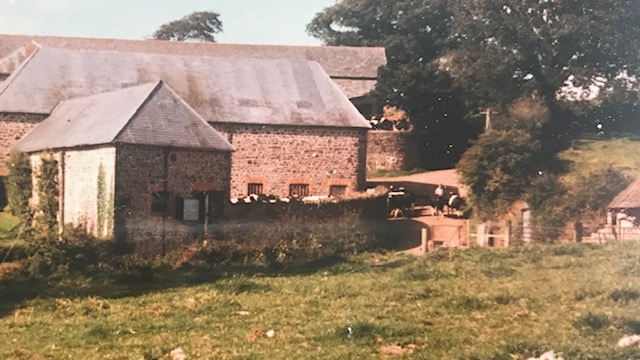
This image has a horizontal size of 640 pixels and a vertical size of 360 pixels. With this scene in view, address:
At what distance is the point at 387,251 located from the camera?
13.6 metres

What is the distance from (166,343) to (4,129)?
9100 millimetres

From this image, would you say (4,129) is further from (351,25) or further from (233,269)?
(351,25)

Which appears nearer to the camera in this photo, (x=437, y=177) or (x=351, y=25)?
(x=351, y=25)

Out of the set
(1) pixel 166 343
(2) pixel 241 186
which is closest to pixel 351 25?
(2) pixel 241 186

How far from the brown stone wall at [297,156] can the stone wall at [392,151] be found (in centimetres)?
422

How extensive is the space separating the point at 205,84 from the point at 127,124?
6170 mm

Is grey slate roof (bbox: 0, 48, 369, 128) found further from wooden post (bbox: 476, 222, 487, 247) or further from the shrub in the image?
wooden post (bbox: 476, 222, 487, 247)

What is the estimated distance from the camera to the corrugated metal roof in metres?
10.2

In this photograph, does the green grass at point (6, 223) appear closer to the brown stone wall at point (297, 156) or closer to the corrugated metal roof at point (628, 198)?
the brown stone wall at point (297, 156)

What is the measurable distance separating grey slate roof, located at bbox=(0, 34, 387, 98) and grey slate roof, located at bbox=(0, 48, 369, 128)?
0.61 m

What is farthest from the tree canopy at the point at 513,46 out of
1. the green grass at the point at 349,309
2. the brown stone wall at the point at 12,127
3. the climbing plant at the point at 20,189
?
the brown stone wall at the point at 12,127

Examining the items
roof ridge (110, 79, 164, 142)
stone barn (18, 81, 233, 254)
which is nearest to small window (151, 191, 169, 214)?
stone barn (18, 81, 233, 254)

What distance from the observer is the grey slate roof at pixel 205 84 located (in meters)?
17.2

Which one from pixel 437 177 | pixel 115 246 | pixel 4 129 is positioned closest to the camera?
pixel 115 246
